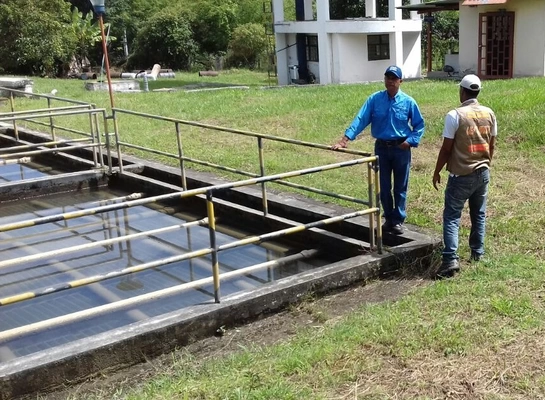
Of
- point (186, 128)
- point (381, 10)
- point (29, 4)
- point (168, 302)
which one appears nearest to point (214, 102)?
point (186, 128)

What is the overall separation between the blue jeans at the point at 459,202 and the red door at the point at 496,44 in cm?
1667

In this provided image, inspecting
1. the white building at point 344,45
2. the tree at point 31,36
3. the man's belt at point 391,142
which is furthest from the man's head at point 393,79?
the tree at point 31,36

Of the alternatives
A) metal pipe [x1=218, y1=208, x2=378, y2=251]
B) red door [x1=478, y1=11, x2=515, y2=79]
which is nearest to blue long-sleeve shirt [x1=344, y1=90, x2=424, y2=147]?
metal pipe [x1=218, y1=208, x2=378, y2=251]

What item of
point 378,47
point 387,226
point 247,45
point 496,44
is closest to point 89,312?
point 387,226

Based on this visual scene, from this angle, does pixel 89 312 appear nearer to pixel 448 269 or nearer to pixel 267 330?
pixel 267 330

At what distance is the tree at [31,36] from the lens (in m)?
30.5

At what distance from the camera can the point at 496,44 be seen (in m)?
21.3

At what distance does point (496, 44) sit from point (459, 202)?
57.0 feet

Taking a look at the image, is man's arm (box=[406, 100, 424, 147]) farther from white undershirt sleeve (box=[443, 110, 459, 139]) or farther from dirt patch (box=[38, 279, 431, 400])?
dirt patch (box=[38, 279, 431, 400])

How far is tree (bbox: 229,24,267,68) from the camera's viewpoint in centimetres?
4094

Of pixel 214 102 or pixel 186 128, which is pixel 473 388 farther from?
pixel 214 102

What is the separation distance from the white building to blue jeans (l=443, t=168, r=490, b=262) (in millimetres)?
20923

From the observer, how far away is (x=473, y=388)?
3.81m

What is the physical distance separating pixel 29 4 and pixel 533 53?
868 inches
